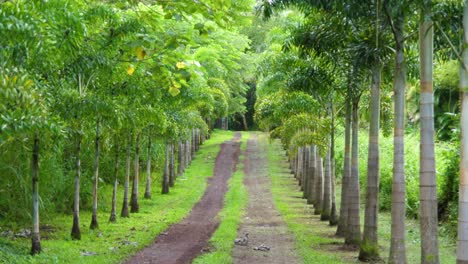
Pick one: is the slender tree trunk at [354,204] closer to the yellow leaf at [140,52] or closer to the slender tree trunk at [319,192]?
the slender tree trunk at [319,192]

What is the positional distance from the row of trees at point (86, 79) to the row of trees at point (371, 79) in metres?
3.00

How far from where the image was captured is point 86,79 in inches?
640

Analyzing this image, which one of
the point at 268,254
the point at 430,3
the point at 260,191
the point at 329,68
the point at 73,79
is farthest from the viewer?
the point at 260,191

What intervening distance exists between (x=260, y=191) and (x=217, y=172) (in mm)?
9689

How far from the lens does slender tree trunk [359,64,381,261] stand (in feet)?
46.1

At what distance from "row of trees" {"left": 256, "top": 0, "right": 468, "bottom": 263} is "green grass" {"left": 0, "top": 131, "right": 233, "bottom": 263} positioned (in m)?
6.27

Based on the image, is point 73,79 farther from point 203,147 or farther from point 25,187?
point 203,147

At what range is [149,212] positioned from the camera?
26.1m

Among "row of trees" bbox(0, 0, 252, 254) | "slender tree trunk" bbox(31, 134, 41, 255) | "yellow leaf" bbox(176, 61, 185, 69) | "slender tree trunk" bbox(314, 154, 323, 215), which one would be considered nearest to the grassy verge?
"slender tree trunk" bbox(314, 154, 323, 215)

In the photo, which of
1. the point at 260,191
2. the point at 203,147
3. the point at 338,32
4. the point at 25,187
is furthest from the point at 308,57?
the point at 203,147

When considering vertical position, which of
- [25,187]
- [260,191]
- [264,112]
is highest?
[264,112]

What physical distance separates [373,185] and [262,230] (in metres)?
7.57

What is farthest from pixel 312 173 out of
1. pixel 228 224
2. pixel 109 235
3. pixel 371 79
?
pixel 371 79

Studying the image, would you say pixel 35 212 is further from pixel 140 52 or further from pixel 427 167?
pixel 140 52
